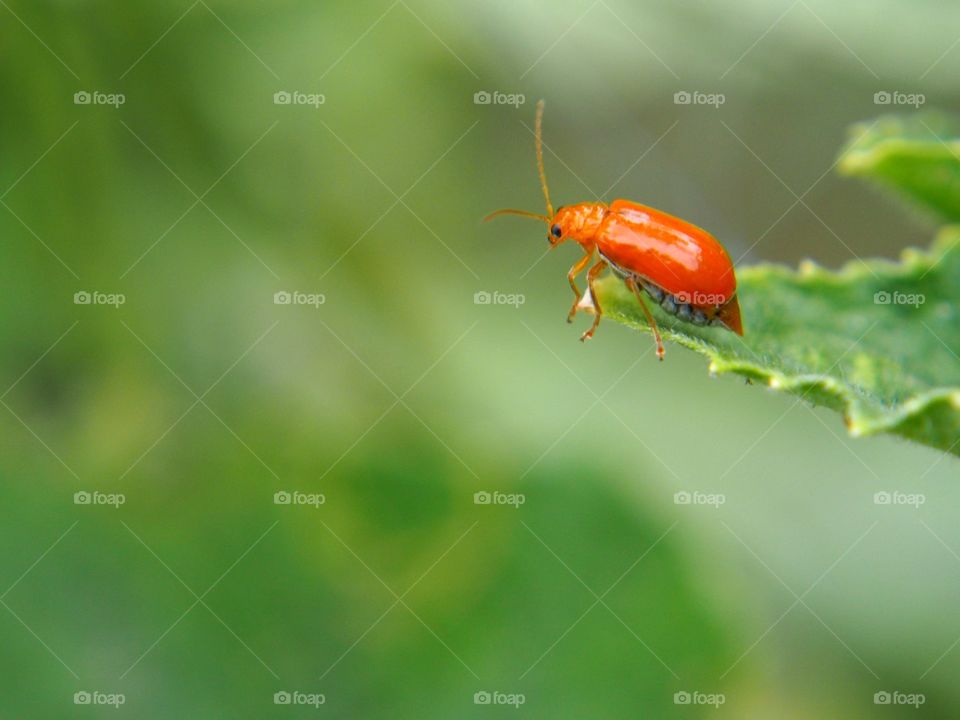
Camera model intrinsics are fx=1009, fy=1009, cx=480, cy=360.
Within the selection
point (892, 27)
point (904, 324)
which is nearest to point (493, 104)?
point (892, 27)

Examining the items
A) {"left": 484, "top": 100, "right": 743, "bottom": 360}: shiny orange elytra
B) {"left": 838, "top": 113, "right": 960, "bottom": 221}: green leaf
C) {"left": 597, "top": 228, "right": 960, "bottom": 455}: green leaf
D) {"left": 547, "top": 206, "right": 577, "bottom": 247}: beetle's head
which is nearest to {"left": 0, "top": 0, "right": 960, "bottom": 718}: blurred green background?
{"left": 547, "top": 206, "right": 577, "bottom": 247}: beetle's head

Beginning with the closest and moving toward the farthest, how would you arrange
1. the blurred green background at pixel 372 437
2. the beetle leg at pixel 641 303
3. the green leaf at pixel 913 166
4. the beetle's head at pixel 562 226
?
the green leaf at pixel 913 166 → the beetle leg at pixel 641 303 → the beetle's head at pixel 562 226 → the blurred green background at pixel 372 437

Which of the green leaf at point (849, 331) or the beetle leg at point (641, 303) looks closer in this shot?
the green leaf at point (849, 331)

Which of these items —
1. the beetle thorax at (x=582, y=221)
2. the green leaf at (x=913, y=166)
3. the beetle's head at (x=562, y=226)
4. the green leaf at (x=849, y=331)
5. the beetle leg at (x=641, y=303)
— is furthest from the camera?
the beetle's head at (x=562, y=226)

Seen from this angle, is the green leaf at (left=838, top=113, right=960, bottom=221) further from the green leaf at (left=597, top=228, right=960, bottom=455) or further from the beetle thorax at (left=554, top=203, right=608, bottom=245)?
the beetle thorax at (left=554, top=203, right=608, bottom=245)

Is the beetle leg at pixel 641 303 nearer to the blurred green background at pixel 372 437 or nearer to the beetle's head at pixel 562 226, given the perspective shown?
the beetle's head at pixel 562 226

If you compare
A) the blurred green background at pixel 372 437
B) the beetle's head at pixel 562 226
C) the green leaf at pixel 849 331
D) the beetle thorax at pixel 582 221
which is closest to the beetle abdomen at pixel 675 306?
the green leaf at pixel 849 331

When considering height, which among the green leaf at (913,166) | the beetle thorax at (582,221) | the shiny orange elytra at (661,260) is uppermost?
the beetle thorax at (582,221)
